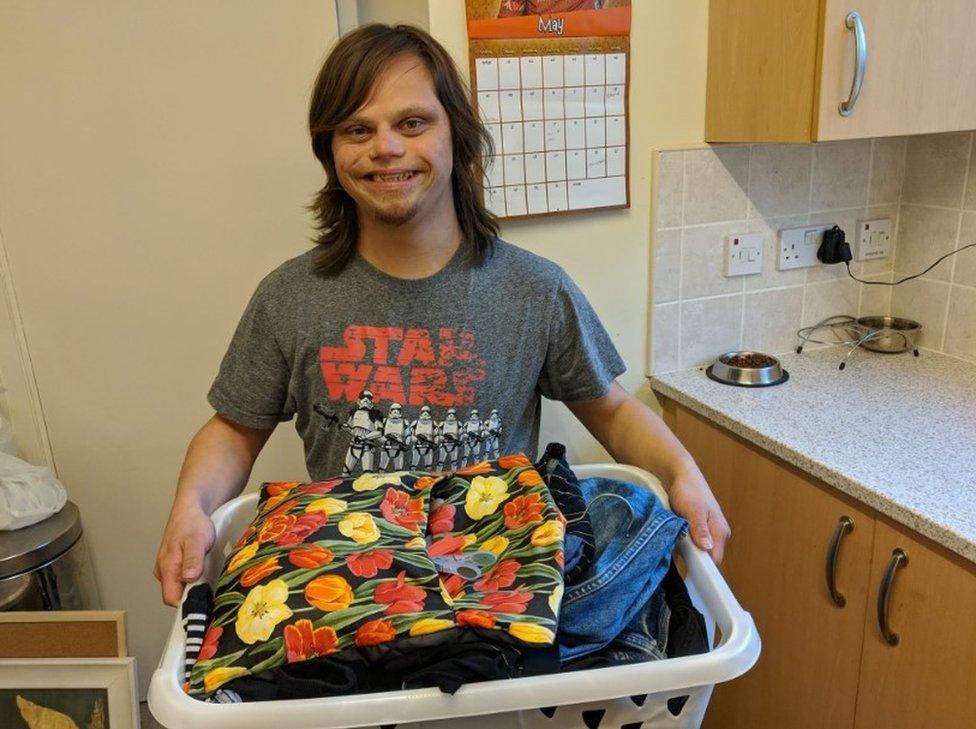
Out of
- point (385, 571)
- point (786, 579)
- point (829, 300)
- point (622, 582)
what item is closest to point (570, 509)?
point (622, 582)

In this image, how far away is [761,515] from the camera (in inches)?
59.1

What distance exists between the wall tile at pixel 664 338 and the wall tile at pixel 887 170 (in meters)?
0.55

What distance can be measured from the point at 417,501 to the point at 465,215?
20.1 inches

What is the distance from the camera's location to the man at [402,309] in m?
1.06

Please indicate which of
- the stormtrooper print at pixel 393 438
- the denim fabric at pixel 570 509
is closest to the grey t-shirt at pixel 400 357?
the stormtrooper print at pixel 393 438

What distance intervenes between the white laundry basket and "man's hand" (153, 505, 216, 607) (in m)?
0.12

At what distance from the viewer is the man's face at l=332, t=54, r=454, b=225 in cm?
105

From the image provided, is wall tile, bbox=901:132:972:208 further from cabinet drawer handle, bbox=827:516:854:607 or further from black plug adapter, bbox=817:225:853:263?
cabinet drawer handle, bbox=827:516:854:607

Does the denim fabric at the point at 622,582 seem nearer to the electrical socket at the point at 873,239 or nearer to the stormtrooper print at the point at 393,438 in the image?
the stormtrooper print at the point at 393,438

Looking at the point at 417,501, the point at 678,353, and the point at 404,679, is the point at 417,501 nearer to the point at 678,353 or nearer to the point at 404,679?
the point at 404,679

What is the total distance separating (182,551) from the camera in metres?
0.89

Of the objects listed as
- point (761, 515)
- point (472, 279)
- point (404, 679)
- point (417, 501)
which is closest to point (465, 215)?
point (472, 279)

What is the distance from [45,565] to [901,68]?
1799mm

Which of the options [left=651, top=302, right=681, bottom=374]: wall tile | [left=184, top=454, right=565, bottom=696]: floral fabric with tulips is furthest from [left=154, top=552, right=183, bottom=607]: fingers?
[left=651, top=302, right=681, bottom=374]: wall tile
